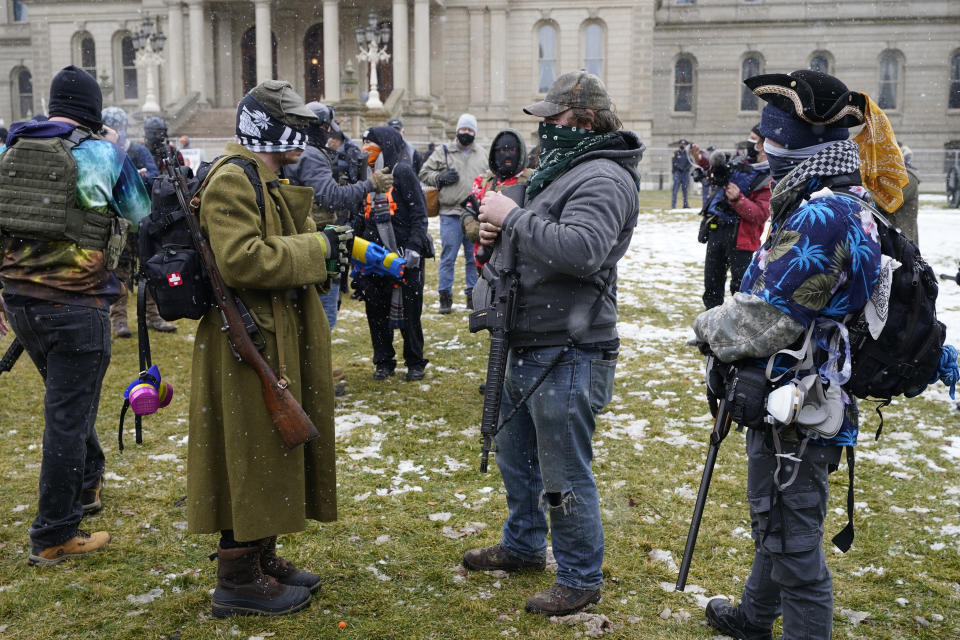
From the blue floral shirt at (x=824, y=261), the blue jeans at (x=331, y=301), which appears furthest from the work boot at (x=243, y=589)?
the blue jeans at (x=331, y=301)

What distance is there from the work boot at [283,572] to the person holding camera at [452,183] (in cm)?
628

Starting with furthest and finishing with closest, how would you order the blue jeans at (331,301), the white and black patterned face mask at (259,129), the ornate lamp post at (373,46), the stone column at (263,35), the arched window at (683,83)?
the arched window at (683,83) < the stone column at (263,35) < the ornate lamp post at (373,46) < the blue jeans at (331,301) < the white and black patterned face mask at (259,129)

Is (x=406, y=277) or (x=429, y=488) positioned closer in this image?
(x=429, y=488)

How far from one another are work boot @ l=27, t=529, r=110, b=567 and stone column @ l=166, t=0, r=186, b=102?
107ft

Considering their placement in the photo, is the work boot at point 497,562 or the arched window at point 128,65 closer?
the work boot at point 497,562

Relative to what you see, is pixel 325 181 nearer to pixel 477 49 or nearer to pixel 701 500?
pixel 701 500

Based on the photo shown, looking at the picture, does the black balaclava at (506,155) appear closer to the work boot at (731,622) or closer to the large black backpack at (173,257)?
the large black backpack at (173,257)

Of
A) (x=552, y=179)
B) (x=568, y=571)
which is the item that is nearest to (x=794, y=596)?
(x=568, y=571)

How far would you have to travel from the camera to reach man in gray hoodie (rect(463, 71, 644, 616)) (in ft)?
10.5

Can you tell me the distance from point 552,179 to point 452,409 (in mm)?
3403

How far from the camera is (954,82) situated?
3959 centimetres

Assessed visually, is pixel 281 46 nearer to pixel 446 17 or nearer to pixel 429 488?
pixel 446 17

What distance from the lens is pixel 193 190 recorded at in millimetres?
3436

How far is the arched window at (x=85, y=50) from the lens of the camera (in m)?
38.9
